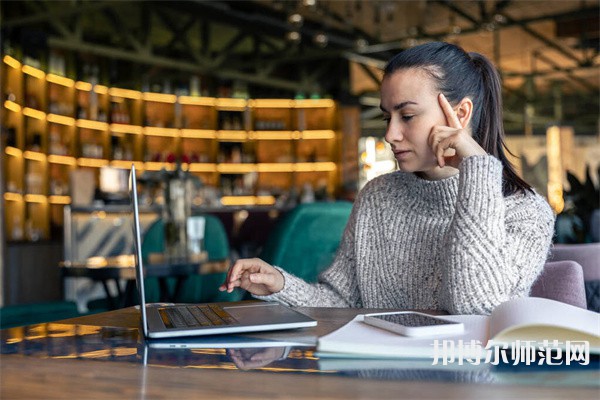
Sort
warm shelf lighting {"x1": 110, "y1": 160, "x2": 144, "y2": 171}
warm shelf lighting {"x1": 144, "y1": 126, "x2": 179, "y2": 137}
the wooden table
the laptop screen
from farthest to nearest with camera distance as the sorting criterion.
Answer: warm shelf lighting {"x1": 144, "y1": 126, "x2": 179, "y2": 137}, warm shelf lighting {"x1": 110, "y1": 160, "x2": 144, "y2": 171}, the laptop screen, the wooden table

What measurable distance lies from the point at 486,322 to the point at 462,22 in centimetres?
1047

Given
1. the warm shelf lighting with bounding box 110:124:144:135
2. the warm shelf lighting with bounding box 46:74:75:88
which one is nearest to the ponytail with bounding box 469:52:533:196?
the warm shelf lighting with bounding box 46:74:75:88

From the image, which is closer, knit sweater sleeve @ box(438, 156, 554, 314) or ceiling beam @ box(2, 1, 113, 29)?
knit sweater sleeve @ box(438, 156, 554, 314)

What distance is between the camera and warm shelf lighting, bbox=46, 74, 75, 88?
8.50 meters

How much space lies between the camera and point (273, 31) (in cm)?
1028

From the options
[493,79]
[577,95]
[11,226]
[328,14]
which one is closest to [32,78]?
[11,226]

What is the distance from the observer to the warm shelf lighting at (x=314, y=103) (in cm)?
1191

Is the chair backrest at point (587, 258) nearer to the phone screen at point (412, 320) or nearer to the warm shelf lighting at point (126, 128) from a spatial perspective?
the phone screen at point (412, 320)

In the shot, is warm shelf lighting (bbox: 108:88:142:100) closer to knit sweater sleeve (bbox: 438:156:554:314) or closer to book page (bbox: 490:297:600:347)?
knit sweater sleeve (bbox: 438:156:554:314)

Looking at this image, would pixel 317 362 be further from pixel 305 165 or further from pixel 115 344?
pixel 305 165

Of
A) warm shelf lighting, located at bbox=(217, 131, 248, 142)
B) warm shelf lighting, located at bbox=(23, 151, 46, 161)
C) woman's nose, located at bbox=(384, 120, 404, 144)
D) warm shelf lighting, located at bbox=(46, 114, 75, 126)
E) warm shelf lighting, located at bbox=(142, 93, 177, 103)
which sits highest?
warm shelf lighting, located at bbox=(142, 93, 177, 103)

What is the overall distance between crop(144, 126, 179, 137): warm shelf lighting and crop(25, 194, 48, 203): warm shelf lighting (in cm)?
225

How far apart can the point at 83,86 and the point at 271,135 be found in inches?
131

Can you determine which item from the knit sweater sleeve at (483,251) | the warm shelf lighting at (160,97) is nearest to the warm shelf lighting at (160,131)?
the warm shelf lighting at (160,97)
